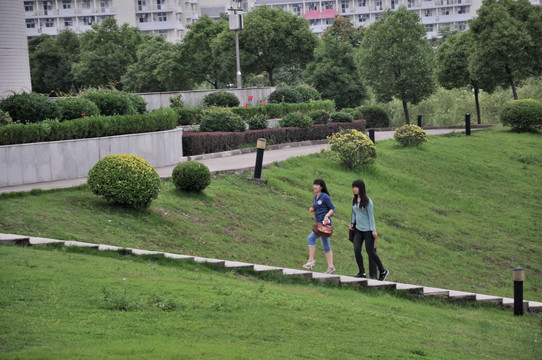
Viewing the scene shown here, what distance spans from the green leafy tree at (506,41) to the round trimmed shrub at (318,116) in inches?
493

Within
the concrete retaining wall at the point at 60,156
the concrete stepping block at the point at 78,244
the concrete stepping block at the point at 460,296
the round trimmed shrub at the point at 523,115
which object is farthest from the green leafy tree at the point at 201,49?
the concrete stepping block at the point at 460,296

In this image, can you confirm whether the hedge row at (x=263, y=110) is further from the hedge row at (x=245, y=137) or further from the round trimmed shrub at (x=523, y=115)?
the round trimmed shrub at (x=523, y=115)

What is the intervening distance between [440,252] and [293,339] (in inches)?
480

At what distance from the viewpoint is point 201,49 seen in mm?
51031

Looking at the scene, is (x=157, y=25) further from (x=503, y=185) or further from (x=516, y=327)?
(x=516, y=327)

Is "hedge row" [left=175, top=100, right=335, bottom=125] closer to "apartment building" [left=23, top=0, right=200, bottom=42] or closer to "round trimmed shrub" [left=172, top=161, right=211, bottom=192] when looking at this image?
"round trimmed shrub" [left=172, top=161, right=211, bottom=192]

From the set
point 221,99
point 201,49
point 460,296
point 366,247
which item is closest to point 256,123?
point 221,99

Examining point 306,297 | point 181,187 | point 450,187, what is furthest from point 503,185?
point 306,297

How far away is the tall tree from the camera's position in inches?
1740

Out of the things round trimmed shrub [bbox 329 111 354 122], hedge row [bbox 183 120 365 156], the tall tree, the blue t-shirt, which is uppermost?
the tall tree

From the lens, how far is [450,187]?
26.5 m

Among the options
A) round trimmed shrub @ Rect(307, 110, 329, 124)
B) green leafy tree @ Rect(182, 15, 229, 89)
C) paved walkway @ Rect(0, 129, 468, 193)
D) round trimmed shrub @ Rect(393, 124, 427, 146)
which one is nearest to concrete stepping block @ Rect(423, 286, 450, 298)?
paved walkway @ Rect(0, 129, 468, 193)

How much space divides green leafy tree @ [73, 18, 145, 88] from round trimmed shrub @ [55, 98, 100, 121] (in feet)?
123

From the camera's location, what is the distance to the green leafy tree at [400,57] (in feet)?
128
